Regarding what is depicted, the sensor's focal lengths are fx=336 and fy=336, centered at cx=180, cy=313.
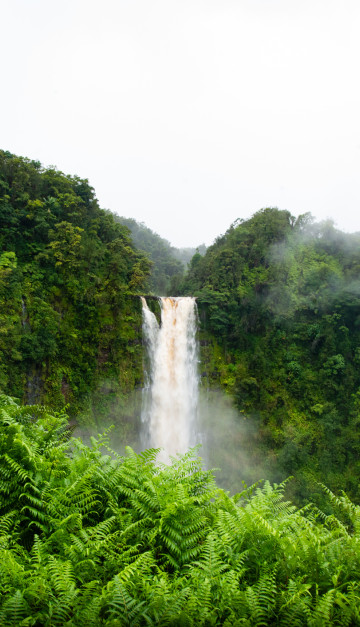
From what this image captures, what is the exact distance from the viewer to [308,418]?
1902 centimetres

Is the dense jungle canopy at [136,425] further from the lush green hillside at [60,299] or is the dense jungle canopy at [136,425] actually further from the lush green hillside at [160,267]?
the lush green hillside at [160,267]

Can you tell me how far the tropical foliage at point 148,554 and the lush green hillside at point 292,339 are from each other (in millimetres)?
16004

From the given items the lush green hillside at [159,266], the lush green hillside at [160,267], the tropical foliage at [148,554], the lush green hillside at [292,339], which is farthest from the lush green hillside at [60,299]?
the tropical foliage at [148,554]

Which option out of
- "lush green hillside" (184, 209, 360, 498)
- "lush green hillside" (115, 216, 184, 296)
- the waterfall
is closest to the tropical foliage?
the waterfall

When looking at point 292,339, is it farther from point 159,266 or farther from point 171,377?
point 159,266

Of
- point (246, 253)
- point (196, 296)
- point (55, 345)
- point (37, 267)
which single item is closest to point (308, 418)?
point (196, 296)

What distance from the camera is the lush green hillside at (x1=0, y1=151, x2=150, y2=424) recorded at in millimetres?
15688

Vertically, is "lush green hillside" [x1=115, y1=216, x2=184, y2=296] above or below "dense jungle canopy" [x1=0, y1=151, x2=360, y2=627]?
above

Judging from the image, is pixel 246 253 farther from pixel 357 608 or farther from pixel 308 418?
pixel 357 608

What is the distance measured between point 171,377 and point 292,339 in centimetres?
803

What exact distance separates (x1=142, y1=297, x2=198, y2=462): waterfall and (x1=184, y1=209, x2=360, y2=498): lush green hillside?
1196 millimetres

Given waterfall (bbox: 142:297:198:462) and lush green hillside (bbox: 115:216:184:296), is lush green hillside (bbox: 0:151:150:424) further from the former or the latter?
lush green hillside (bbox: 115:216:184:296)

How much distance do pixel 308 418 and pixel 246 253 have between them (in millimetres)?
11293

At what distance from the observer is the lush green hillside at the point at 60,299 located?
15.7 metres
